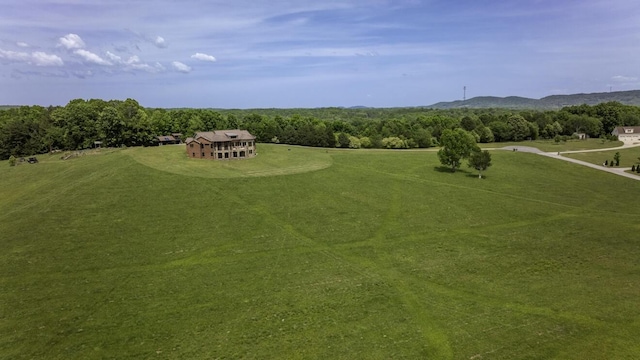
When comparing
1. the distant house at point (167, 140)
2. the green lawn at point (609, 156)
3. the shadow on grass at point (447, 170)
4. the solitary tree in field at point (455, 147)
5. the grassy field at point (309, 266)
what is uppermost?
the distant house at point (167, 140)

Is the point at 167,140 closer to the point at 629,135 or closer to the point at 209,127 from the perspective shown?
the point at 209,127

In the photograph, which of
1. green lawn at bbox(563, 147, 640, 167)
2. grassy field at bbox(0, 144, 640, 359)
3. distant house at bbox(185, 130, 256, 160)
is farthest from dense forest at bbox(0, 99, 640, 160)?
green lawn at bbox(563, 147, 640, 167)

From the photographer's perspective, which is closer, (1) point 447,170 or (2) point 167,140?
(1) point 447,170

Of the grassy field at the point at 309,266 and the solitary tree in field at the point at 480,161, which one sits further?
the solitary tree in field at the point at 480,161

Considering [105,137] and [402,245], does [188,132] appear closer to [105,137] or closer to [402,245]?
[105,137]

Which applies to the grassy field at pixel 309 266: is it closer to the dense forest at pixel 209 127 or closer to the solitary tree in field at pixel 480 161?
the solitary tree in field at pixel 480 161

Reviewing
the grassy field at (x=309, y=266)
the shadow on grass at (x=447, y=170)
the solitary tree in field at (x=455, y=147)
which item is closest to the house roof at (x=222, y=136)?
the grassy field at (x=309, y=266)

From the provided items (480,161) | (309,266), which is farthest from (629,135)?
(309,266)
